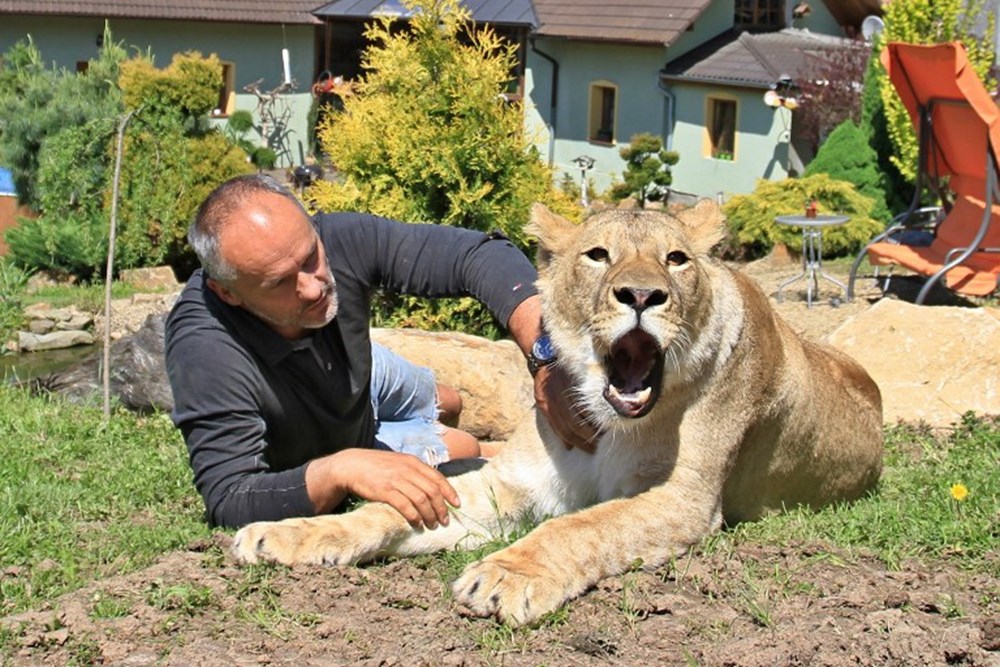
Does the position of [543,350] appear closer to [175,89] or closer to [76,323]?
[76,323]

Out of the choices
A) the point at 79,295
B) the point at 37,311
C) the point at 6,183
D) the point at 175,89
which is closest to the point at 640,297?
the point at 37,311

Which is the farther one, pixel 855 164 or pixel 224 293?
pixel 855 164

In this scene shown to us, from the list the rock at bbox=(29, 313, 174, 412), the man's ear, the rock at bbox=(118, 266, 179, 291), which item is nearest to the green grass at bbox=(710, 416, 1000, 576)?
the man's ear

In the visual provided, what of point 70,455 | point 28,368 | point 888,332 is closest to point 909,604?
point 70,455

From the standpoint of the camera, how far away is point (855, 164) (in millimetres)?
20562

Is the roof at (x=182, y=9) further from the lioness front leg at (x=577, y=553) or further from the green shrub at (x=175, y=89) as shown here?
the lioness front leg at (x=577, y=553)

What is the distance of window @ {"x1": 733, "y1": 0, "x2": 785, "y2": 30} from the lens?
97.5ft

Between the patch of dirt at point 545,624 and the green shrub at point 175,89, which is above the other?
the green shrub at point 175,89

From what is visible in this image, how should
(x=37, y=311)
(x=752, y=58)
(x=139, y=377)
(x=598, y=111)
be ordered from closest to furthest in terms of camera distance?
(x=139, y=377)
(x=37, y=311)
(x=752, y=58)
(x=598, y=111)

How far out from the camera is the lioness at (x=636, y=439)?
419 centimetres

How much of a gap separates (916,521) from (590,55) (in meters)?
26.6

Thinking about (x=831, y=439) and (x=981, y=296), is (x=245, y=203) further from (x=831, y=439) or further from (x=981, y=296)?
(x=981, y=296)

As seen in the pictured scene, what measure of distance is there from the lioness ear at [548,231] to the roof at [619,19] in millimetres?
23534

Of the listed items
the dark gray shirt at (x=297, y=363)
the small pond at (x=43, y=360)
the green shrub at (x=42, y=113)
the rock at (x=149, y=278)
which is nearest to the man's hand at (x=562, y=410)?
the dark gray shirt at (x=297, y=363)
